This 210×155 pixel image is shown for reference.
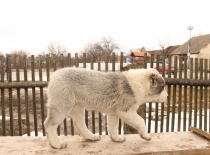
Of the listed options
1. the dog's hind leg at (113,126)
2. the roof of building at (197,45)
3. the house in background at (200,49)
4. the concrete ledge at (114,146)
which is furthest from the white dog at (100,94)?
the roof of building at (197,45)

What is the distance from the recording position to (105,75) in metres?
3.43

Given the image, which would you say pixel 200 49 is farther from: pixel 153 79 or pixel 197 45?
pixel 153 79

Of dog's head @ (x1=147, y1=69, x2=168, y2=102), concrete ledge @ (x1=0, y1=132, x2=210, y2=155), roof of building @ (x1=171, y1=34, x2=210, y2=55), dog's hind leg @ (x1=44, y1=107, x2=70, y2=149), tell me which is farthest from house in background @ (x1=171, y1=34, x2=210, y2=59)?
dog's hind leg @ (x1=44, y1=107, x2=70, y2=149)

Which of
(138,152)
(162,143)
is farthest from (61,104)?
(162,143)

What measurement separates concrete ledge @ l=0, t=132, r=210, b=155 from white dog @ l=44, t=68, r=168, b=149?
198 millimetres

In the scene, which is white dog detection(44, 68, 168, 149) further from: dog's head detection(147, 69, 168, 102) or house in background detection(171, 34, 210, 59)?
house in background detection(171, 34, 210, 59)

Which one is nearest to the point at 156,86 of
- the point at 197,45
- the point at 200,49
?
the point at 200,49

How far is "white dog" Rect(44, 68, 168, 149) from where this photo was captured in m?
3.07

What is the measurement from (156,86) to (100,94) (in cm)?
82

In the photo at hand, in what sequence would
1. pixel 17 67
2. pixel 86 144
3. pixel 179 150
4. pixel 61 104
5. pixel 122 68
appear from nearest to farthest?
pixel 61 104, pixel 179 150, pixel 86 144, pixel 17 67, pixel 122 68

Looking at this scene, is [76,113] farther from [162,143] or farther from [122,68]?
[122,68]

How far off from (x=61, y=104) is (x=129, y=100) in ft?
2.96

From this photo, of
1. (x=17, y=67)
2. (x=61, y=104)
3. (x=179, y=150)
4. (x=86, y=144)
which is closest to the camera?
(x=61, y=104)

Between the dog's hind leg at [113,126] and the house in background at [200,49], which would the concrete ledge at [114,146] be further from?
the house in background at [200,49]
